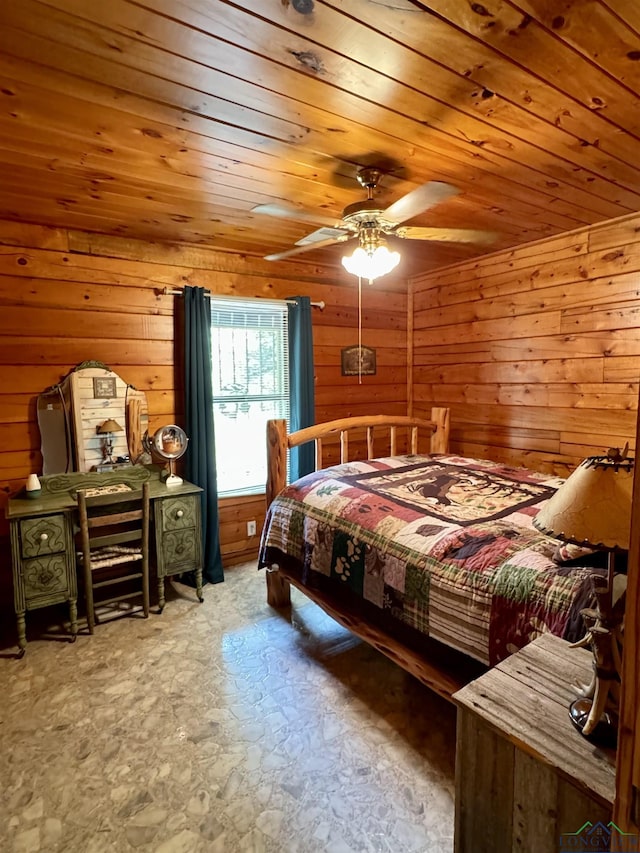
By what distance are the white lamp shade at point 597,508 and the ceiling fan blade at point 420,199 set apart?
1134 mm

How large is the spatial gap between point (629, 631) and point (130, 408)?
293cm

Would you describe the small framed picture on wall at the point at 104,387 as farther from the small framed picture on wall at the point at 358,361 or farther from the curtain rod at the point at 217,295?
the small framed picture on wall at the point at 358,361

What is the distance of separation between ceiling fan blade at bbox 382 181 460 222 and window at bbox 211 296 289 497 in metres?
1.68

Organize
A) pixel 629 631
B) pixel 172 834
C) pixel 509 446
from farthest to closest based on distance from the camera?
pixel 509 446 → pixel 172 834 → pixel 629 631

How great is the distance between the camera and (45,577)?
7.82 ft

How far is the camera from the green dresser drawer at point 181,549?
2.78m

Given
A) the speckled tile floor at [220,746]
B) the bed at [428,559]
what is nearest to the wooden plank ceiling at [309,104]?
the bed at [428,559]

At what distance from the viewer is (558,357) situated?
10.4 ft

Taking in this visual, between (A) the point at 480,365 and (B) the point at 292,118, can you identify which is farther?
(A) the point at 480,365

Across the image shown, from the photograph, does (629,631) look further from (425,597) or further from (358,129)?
(358,129)

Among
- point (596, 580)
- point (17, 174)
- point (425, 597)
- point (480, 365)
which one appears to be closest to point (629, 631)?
point (596, 580)

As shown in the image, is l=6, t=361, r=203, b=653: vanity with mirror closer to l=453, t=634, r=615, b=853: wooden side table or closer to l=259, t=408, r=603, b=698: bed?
l=259, t=408, r=603, b=698: bed

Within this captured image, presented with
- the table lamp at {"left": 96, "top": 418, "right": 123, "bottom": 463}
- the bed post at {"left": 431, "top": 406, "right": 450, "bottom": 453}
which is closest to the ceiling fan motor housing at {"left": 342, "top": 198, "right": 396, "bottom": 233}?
the bed post at {"left": 431, "top": 406, "right": 450, "bottom": 453}

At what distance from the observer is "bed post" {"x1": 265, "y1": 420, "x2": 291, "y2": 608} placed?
2.79 meters
